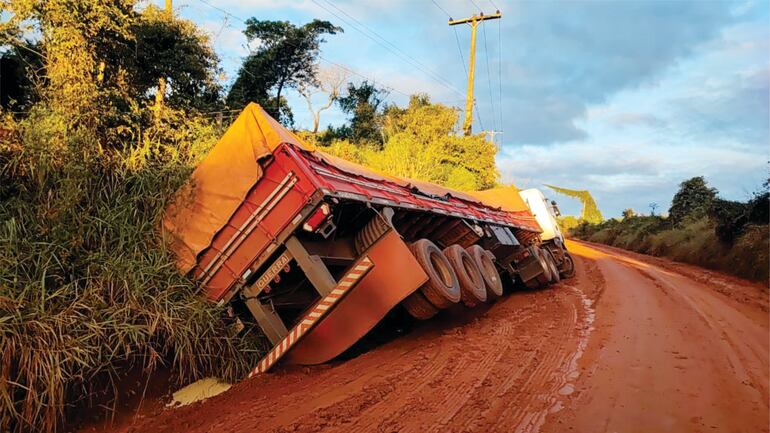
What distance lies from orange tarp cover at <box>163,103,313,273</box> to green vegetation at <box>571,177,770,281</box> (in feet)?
35.7

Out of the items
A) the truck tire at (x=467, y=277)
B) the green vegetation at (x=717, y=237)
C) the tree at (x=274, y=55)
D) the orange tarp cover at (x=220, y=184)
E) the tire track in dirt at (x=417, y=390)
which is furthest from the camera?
the tree at (x=274, y=55)

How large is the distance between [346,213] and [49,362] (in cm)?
326

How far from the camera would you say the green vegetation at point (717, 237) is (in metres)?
11.1

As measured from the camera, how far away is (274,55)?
19.0 metres

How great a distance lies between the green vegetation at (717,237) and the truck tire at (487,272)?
272 inches

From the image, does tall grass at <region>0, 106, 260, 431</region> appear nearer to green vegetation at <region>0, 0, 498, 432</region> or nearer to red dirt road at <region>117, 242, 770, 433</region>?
green vegetation at <region>0, 0, 498, 432</region>

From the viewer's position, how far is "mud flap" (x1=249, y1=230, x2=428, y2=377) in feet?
15.2

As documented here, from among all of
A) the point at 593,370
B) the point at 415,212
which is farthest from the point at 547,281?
the point at 593,370

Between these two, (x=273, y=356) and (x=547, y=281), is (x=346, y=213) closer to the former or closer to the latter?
(x=273, y=356)

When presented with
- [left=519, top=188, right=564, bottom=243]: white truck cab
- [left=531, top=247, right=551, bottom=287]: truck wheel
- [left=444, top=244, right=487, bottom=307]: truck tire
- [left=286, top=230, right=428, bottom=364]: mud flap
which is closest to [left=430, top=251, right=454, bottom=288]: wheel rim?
[left=444, top=244, right=487, bottom=307]: truck tire

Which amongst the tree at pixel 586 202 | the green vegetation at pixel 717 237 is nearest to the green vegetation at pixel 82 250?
the green vegetation at pixel 717 237

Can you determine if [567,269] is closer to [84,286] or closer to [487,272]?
[487,272]

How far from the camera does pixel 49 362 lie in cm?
372

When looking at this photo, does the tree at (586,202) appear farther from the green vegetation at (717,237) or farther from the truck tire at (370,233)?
the truck tire at (370,233)
